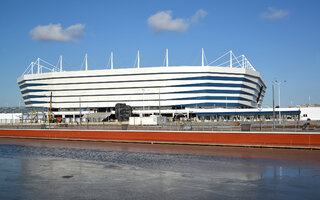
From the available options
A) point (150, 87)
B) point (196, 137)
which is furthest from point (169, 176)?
point (150, 87)

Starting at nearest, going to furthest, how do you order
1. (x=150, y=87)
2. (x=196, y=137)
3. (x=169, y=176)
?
(x=169, y=176) → (x=196, y=137) → (x=150, y=87)

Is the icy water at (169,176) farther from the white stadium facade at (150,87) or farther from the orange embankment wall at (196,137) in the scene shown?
the white stadium facade at (150,87)

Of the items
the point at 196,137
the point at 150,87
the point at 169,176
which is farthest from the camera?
the point at 150,87

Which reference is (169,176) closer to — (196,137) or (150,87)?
(196,137)

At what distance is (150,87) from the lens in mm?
139625

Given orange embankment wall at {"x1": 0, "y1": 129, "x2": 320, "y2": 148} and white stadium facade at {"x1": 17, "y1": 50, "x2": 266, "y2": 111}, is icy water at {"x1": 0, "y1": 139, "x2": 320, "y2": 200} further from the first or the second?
white stadium facade at {"x1": 17, "y1": 50, "x2": 266, "y2": 111}

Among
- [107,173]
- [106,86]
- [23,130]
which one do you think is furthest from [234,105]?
[107,173]

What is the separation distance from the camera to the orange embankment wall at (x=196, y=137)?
35.4 meters

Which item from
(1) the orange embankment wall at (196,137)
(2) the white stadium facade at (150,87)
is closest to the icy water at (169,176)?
(1) the orange embankment wall at (196,137)

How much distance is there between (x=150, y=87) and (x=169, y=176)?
118 metres

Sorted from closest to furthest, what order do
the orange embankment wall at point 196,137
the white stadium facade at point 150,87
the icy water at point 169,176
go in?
Result: the icy water at point 169,176
the orange embankment wall at point 196,137
the white stadium facade at point 150,87

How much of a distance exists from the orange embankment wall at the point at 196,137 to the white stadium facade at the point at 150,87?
7083cm

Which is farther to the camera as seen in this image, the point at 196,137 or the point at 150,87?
the point at 150,87

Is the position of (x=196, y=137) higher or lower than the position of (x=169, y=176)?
higher
